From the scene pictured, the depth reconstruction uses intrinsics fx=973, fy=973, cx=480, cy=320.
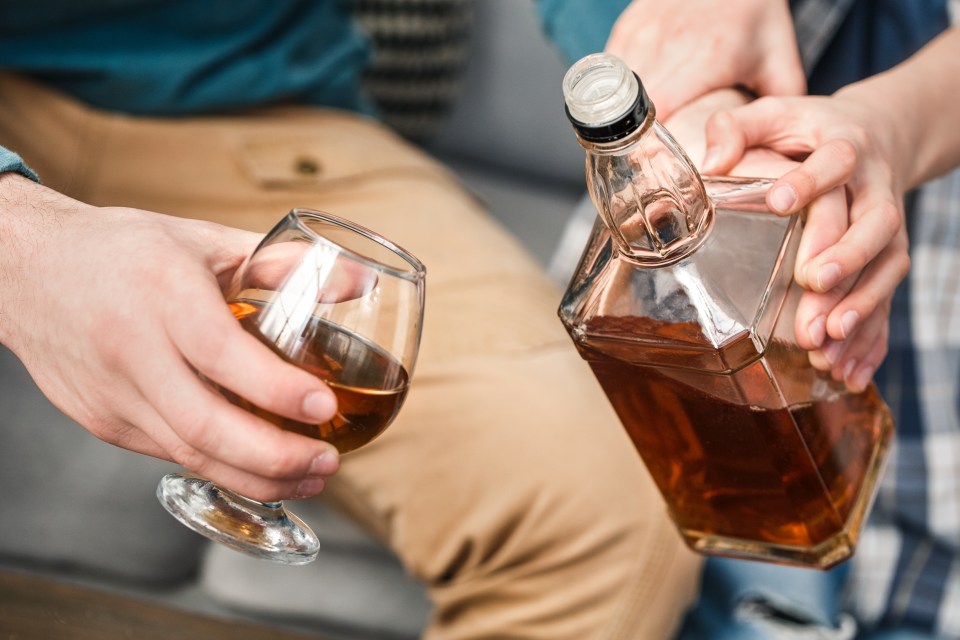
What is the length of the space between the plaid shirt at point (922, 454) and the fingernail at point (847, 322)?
457 mm

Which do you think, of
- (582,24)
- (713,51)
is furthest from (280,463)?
(582,24)

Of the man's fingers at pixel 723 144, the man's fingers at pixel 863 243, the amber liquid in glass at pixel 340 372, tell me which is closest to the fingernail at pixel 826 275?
the man's fingers at pixel 863 243

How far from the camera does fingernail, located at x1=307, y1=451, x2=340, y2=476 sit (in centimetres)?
48

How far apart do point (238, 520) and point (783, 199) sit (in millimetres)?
364

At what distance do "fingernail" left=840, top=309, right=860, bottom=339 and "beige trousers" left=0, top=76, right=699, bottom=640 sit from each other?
1.47 ft

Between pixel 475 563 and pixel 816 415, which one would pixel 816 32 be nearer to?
pixel 816 415

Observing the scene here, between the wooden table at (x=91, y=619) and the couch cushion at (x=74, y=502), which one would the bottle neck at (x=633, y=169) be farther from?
the couch cushion at (x=74, y=502)

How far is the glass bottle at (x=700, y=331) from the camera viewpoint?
52cm

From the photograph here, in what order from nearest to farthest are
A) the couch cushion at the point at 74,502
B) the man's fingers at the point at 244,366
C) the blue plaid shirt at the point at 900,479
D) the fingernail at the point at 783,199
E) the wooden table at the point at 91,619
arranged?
1. the man's fingers at the point at 244,366
2. the fingernail at the point at 783,199
3. the wooden table at the point at 91,619
4. the blue plaid shirt at the point at 900,479
5. the couch cushion at the point at 74,502

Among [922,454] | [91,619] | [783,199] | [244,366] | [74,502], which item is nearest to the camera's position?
[244,366]

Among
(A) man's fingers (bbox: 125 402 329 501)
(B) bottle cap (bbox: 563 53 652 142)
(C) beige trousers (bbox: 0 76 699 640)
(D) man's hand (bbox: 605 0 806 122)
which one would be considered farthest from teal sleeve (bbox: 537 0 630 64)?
(A) man's fingers (bbox: 125 402 329 501)

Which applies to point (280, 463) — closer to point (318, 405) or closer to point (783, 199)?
point (318, 405)

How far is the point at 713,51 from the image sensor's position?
81 centimetres

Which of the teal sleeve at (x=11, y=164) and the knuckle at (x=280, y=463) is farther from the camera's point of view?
the teal sleeve at (x=11, y=164)
